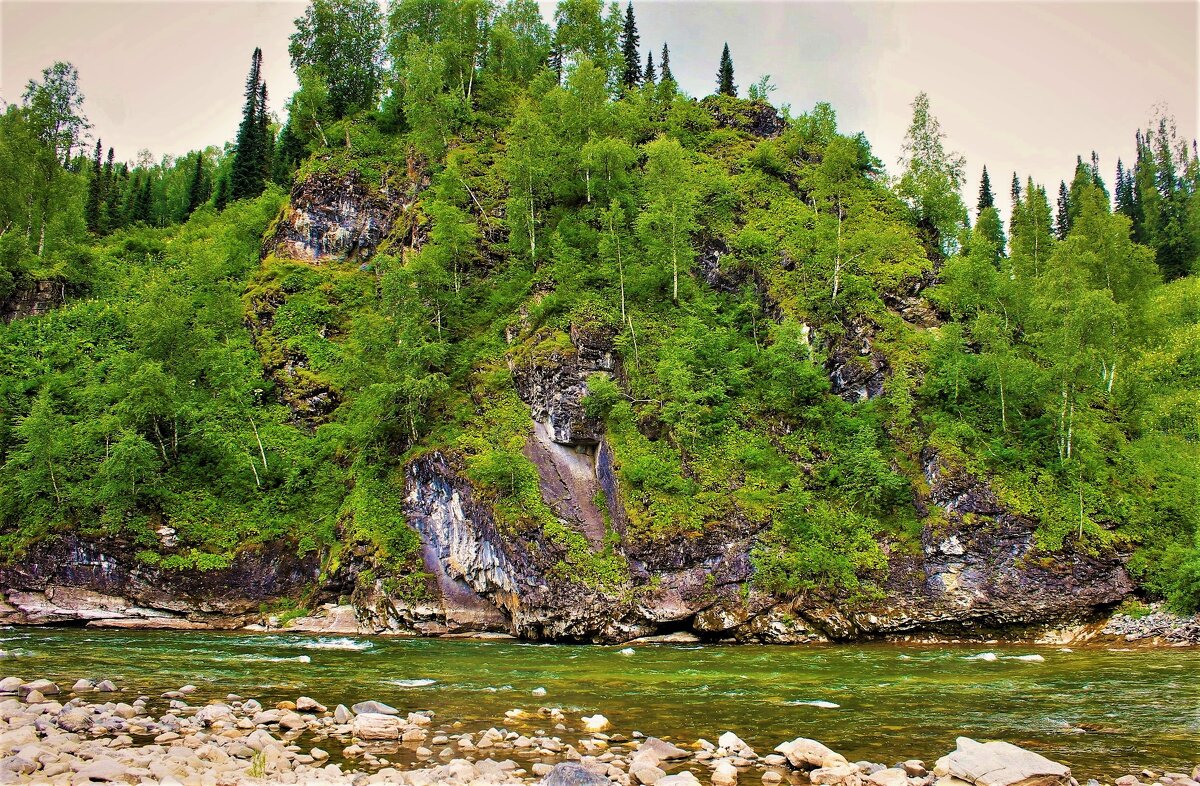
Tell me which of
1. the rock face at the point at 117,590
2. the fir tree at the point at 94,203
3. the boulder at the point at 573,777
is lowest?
the rock face at the point at 117,590

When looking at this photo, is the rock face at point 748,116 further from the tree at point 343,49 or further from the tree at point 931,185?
the tree at point 343,49

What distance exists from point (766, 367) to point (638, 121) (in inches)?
1052

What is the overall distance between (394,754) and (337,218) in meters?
48.0

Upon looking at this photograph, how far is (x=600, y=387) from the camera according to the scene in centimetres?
3203

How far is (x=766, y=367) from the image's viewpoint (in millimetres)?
35062

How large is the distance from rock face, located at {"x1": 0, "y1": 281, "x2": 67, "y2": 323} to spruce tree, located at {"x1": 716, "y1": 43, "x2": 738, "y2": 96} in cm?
6786

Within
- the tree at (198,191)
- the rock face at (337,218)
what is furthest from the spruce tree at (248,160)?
the rock face at (337,218)

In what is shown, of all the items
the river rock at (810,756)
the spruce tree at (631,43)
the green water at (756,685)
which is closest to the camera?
the river rock at (810,756)

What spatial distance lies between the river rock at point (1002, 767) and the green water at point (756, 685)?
1.00 m

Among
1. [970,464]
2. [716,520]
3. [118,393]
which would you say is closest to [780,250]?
[970,464]

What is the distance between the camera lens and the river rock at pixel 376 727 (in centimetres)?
1082

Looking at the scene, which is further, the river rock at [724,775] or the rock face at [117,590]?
the rock face at [117,590]

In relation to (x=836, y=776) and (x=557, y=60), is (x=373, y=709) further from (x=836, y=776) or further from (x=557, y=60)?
(x=557, y=60)

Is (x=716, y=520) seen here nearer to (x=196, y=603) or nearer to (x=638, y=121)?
(x=196, y=603)
